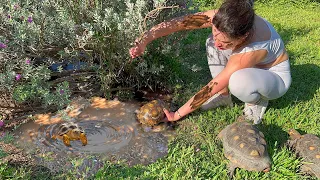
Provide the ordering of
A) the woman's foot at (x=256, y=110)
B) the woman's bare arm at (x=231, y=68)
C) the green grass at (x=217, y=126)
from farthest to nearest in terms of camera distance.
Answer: the woman's foot at (x=256, y=110) < the woman's bare arm at (x=231, y=68) < the green grass at (x=217, y=126)

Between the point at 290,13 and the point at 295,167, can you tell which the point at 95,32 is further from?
the point at 290,13

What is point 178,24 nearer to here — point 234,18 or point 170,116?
point 234,18

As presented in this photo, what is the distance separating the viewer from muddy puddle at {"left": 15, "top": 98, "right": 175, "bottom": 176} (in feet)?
9.34

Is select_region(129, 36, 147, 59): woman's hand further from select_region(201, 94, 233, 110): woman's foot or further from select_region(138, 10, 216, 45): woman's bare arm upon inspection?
select_region(201, 94, 233, 110): woman's foot

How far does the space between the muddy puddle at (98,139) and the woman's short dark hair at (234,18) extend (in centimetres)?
107

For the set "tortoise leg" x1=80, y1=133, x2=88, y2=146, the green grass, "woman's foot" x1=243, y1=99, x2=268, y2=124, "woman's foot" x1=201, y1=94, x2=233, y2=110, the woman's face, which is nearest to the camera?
the woman's face

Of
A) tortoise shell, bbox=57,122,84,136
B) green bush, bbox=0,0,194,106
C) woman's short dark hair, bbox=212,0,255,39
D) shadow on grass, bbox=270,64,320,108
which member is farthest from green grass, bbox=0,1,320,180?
woman's short dark hair, bbox=212,0,255,39

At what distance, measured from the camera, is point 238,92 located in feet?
9.80

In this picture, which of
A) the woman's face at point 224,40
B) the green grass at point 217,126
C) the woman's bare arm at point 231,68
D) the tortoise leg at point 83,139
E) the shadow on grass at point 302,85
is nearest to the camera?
the woman's face at point 224,40

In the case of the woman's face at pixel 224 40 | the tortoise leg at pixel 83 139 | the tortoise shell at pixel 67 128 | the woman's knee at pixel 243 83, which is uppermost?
the woman's face at pixel 224 40

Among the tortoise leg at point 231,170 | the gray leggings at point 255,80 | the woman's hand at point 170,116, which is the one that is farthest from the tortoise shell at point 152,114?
the tortoise leg at point 231,170

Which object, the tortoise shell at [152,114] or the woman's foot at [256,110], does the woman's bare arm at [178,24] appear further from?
the woman's foot at [256,110]

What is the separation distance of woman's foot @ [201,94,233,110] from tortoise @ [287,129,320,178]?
70 cm

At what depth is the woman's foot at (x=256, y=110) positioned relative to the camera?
3.29 metres
